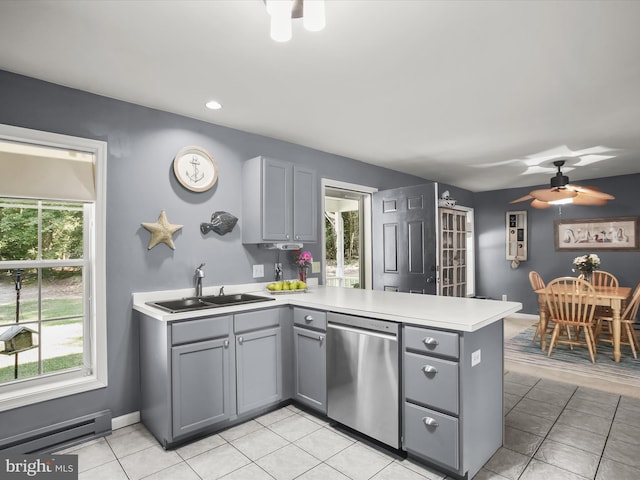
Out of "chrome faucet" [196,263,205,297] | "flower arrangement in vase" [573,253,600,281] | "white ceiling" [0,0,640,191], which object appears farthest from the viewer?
"flower arrangement in vase" [573,253,600,281]

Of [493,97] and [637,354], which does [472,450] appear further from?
[637,354]

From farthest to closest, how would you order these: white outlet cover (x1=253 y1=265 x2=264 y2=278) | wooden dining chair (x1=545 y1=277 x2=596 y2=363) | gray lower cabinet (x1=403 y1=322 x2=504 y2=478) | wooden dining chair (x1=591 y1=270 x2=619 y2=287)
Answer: wooden dining chair (x1=591 y1=270 x2=619 y2=287)
wooden dining chair (x1=545 y1=277 x2=596 y2=363)
white outlet cover (x1=253 y1=265 x2=264 y2=278)
gray lower cabinet (x1=403 y1=322 x2=504 y2=478)

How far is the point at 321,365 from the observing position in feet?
8.85

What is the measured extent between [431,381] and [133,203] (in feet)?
7.85

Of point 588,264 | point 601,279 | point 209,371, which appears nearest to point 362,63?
point 209,371

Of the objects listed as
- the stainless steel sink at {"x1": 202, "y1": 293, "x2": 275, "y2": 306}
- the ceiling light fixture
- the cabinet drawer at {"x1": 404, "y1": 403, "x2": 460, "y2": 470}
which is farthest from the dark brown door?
the ceiling light fixture

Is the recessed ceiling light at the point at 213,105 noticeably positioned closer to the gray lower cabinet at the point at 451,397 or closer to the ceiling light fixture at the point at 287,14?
the ceiling light fixture at the point at 287,14

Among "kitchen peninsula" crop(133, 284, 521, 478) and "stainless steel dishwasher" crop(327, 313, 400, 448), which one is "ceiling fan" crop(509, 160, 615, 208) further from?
"stainless steel dishwasher" crop(327, 313, 400, 448)

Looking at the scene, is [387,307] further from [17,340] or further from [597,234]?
[597,234]

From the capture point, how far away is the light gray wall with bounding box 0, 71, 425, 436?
2.38 meters

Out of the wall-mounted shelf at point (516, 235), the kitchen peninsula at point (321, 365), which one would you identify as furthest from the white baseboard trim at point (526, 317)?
the kitchen peninsula at point (321, 365)

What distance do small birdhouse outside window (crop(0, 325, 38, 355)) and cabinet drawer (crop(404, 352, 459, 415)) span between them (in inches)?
95.7

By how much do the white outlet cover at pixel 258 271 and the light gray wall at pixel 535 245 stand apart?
209 inches

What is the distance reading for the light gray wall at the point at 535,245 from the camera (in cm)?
579
